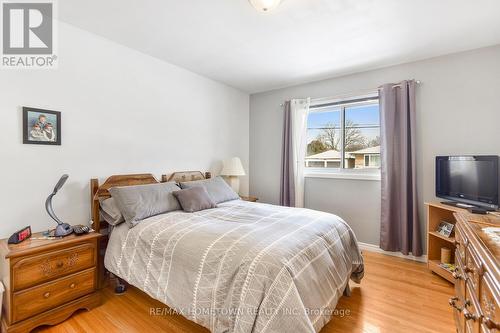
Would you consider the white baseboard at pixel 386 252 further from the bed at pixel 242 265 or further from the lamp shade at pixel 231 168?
the lamp shade at pixel 231 168

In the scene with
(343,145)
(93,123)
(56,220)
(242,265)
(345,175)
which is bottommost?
(242,265)

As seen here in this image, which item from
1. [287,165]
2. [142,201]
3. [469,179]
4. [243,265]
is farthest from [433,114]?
[142,201]

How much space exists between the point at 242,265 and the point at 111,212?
1.55m

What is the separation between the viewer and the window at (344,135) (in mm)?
3367

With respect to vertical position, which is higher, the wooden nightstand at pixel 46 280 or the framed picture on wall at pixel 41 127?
the framed picture on wall at pixel 41 127

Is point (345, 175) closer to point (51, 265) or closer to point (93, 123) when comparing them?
point (93, 123)

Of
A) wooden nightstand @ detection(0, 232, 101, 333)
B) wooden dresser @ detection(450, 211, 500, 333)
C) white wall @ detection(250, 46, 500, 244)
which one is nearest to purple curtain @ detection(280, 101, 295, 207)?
white wall @ detection(250, 46, 500, 244)

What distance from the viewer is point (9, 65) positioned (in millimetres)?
1952

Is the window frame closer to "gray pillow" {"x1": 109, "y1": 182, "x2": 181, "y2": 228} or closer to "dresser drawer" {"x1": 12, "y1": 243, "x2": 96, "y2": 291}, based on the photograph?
"gray pillow" {"x1": 109, "y1": 182, "x2": 181, "y2": 228}

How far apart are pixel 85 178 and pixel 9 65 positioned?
1.10 m

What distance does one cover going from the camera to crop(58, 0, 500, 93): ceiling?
196cm

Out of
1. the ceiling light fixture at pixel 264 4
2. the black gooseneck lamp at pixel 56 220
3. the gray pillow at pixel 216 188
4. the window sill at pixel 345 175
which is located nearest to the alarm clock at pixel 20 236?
the black gooseneck lamp at pixel 56 220

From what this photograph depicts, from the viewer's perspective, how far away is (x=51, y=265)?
1.78 m

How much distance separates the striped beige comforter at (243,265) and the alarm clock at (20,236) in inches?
23.6
